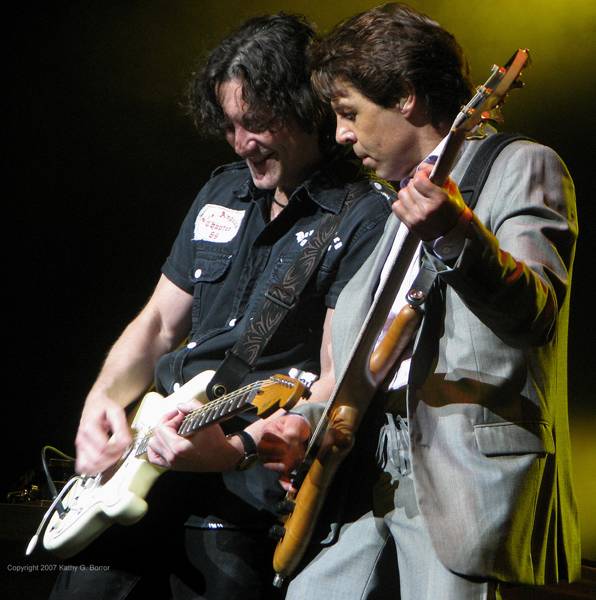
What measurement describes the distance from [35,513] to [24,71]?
1924mm

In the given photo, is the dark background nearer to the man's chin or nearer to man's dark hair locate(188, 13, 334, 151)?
man's dark hair locate(188, 13, 334, 151)

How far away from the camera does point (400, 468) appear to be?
1.61 meters

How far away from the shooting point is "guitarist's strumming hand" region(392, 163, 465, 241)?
4.12 ft

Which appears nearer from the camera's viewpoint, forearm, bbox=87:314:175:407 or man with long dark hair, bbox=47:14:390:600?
man with long dark hair, bbox=47:14:390:600

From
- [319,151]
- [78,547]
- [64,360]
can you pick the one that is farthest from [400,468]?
[64,360]

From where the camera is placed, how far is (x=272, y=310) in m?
2.09

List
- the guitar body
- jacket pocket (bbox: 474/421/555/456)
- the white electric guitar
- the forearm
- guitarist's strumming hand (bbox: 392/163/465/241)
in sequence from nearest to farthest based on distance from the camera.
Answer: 1. guitarist's strumming hand (bbox: 392/163/465/241)
2. jacket pocket (bbox: 474/421/555/456)
3. the white electric guitar
4. the guitar body
5. the forearm

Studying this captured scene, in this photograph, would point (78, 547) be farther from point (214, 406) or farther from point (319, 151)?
point (319, 151)

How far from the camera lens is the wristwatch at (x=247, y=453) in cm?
186

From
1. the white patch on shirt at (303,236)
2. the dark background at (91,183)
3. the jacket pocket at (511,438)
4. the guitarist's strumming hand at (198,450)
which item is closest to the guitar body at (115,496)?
the guitarist's strumming hand at (198,450)

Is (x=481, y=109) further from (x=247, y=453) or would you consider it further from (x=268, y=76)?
(x=268, y=76)

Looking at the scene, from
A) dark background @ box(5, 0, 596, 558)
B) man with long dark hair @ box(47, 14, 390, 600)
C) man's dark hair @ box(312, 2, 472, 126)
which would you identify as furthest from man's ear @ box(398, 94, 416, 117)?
dark background @ box(5, 0, 596, 558)

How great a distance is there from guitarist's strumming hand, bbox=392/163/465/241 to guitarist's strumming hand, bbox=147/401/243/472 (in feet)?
2.49

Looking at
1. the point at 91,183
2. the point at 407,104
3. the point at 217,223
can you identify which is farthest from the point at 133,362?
the point at 91,183
